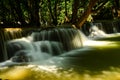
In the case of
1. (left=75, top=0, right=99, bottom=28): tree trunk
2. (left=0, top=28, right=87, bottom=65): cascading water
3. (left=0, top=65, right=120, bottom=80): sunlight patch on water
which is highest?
(left=75, top=0, right=99, bottom=28): tree trunk

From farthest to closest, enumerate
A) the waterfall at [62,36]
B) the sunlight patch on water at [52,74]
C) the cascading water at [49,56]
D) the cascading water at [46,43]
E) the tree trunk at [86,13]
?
the tree trunk at [86,13] < the waterfall at [62,36] < the cascading water at [46,43] < the cascading water at [49,56] < the sunlight patch on water at [52,74]

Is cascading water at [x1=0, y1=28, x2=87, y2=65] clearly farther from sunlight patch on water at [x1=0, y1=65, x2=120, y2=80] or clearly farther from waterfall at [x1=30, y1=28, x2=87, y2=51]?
sunlight patch on water at [x1=0, y1=65, x2=120, y2=80]

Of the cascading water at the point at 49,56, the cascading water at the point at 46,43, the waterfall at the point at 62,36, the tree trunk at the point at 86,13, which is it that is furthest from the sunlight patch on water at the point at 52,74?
the tree trunk at the point at 86,13

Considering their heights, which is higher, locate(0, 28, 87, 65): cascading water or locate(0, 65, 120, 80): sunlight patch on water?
locate(0, 28, 87, 65): cascading water

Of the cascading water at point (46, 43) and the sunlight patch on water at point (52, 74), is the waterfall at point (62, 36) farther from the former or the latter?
the sunlight patch on water at point (52, 74)

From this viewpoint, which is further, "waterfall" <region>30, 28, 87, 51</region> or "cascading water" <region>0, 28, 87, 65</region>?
"waterfall" <region>30, 28, 87, 51</region>

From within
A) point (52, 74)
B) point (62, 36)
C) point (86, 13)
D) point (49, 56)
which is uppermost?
point (86, 13)

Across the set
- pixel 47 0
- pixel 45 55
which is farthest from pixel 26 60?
pixel 47 0

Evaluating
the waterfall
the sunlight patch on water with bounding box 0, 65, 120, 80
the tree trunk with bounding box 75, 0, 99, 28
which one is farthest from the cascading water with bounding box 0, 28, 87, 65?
the sunlight patch on water with bounding box 0, 65, 120, 80

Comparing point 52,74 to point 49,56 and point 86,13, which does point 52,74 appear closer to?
point 49,56

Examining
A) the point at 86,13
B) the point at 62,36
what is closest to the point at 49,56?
the point at 62,36

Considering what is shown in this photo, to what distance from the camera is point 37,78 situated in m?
7.38

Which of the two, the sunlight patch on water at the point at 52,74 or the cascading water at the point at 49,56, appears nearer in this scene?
the sunlight patch on water at the point at 52,74

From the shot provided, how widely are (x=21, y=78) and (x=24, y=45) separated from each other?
372cm
